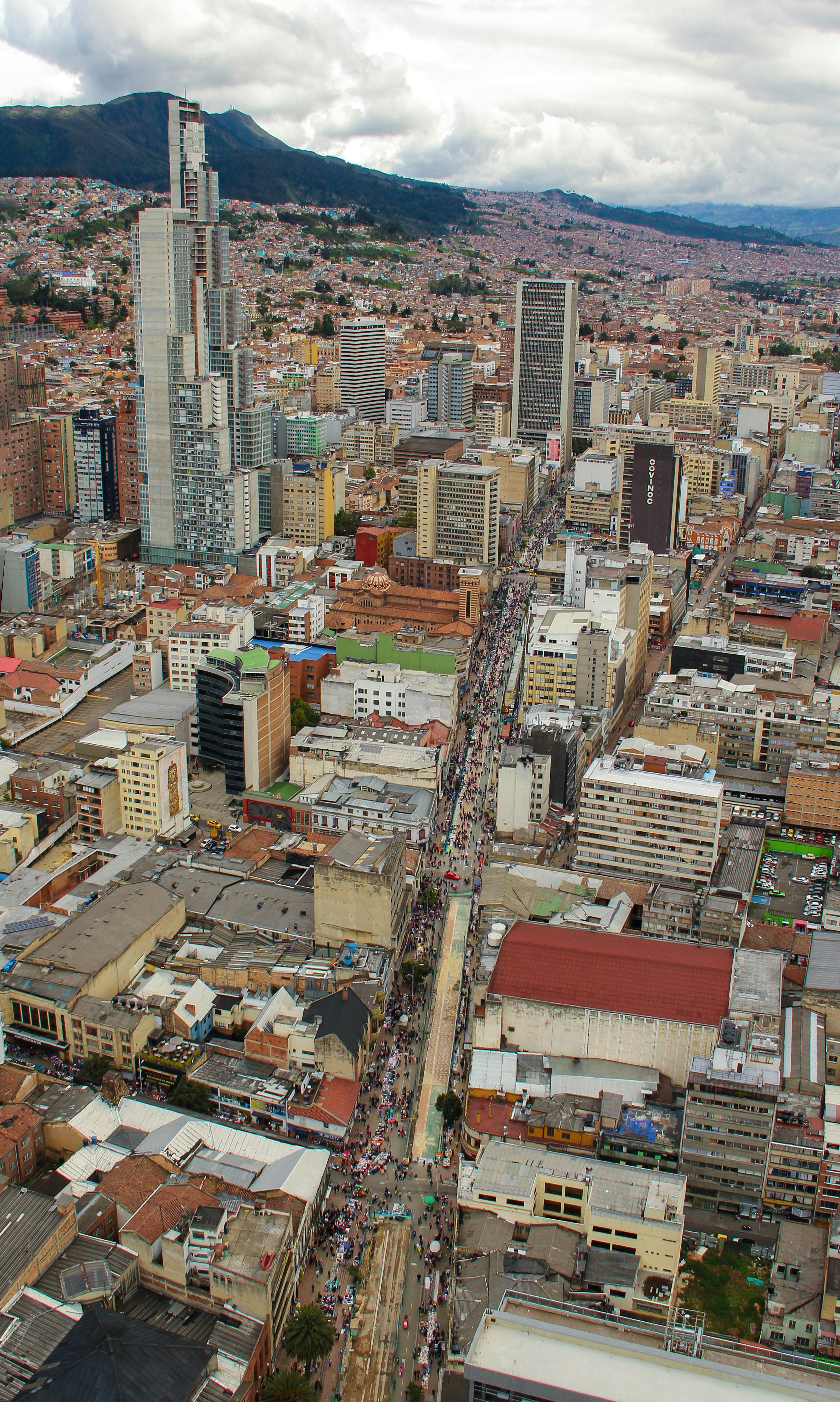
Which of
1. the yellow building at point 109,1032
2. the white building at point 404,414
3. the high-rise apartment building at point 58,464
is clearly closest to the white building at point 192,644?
the yellow building at point 109,1032

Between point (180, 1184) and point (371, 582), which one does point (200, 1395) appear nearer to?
point (180, 1184)

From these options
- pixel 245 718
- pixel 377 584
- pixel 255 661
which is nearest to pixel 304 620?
pixel 377 584

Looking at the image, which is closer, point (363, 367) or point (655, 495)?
point (655, 495)

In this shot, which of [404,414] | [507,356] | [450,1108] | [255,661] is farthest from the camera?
[507,356]

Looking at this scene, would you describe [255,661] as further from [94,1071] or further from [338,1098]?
[338,1098]

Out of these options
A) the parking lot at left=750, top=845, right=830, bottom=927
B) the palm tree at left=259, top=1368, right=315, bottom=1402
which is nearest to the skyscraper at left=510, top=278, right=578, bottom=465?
the parking lot at left=750, top=845, right=830, bottom=927
